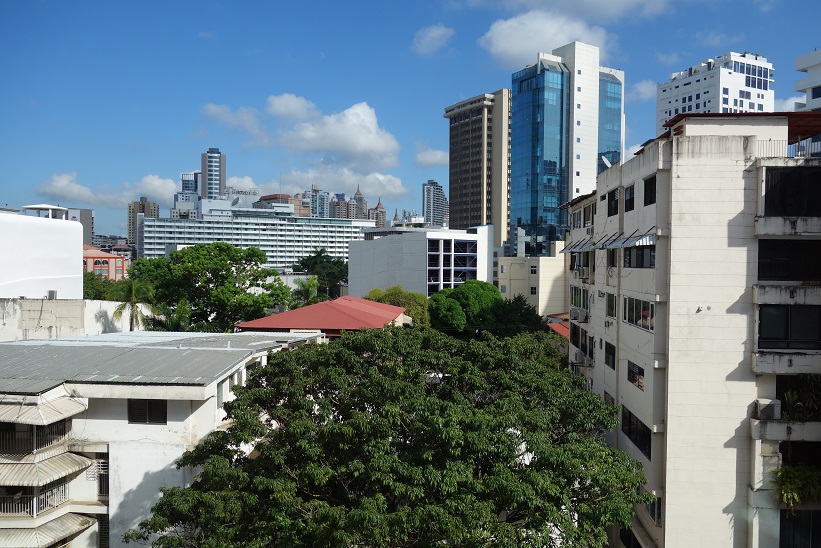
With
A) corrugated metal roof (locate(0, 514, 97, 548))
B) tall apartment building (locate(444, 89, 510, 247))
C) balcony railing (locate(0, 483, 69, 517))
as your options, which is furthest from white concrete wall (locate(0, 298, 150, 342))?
tall apartment building (locate(444, 89, 510, 247))

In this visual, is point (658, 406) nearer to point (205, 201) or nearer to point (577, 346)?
point (577, 346)

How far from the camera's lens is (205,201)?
6585 inches

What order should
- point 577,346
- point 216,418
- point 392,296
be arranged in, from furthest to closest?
1. point 392,296
2. point 577,346
3. point 216,418

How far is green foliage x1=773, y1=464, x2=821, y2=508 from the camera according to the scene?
54.0ft

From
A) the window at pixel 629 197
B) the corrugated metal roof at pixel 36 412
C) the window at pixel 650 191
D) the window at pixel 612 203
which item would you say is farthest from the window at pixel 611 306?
the corrugated metal roof at pixel 36 412

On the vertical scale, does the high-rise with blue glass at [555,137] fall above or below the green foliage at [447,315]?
above

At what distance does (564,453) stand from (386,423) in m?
3.93

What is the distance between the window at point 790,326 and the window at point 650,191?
178 inches

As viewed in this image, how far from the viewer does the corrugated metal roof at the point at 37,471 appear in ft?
47.5

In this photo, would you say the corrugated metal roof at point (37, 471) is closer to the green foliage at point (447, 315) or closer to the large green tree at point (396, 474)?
the large green tree at point (396, 474)

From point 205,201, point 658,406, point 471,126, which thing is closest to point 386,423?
point 658,406

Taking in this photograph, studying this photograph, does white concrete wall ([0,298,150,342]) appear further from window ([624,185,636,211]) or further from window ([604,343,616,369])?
window ([624,185,636,211])

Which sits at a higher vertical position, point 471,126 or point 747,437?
point 471,126

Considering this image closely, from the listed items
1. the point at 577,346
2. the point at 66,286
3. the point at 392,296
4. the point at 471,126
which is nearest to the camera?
the point at 577,346
